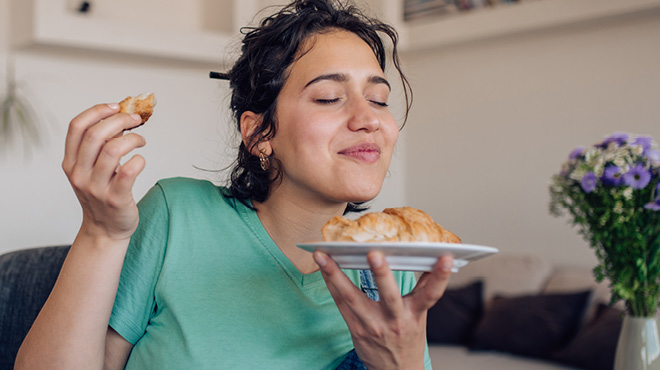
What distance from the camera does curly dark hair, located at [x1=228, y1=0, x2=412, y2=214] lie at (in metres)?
1.46

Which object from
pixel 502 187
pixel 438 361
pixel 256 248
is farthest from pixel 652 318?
pixel 502 187

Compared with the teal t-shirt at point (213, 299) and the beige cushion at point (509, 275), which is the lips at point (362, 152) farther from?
the beige cushion at point (509, 275)

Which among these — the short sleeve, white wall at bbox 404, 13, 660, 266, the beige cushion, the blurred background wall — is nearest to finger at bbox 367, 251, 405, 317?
the short sleeve

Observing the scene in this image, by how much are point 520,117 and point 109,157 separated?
348 cm

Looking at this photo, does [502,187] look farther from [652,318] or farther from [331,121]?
[331,121]

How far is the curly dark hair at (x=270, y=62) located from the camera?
1462 millimetres

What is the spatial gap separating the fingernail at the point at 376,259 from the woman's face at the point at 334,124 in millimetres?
365

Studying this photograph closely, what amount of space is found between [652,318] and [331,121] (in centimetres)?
83

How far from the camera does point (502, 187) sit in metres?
4.23

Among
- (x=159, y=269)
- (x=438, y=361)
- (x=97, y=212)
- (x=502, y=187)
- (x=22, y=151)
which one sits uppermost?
(x=97, y=212)

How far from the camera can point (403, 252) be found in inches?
36.1

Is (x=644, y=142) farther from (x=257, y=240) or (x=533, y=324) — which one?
(x=533, y=324)

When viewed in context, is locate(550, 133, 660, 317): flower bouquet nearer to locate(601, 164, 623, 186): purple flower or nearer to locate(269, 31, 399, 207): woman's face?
locate(601, 164, 623, 186): purple flower

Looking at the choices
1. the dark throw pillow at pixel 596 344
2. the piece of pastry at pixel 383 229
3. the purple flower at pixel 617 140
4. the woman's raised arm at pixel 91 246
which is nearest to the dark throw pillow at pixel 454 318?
the dark throw pillow at pixel 596 344
